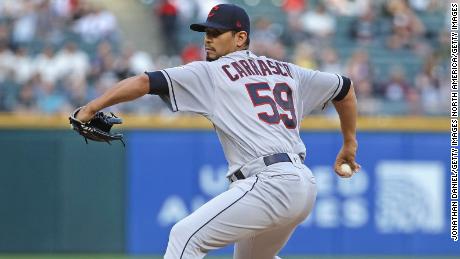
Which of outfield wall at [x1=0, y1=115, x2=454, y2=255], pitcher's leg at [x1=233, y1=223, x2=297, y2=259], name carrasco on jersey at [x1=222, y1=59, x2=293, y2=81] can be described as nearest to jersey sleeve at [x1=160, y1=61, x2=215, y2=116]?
name carrasco on jersey at [x1=222, y1=59, x2=293, y2=81]

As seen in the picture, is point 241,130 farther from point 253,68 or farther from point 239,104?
point 253,68

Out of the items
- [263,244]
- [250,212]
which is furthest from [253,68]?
[263,244]

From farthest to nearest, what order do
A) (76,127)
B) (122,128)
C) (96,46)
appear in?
(96,46) < (122,128) < (76,127)

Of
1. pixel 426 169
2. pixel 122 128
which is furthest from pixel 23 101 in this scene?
pixel 426 169

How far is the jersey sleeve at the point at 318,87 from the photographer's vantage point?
5812 mm

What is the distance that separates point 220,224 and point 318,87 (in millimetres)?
1182

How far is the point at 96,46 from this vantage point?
13.3 m

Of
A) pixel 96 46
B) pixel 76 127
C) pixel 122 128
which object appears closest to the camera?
pixel 76 127

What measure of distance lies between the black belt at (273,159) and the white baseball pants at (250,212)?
0.02m

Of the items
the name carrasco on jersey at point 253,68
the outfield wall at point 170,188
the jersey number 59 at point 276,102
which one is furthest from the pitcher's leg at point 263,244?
the outfield wall at point 170,188

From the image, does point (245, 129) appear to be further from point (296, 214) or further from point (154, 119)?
point (154, 119)

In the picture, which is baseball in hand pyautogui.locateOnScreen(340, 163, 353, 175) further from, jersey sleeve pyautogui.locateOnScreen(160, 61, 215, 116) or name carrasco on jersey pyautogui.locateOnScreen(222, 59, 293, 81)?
jersey sleeve pyautogui.locateOnScreen(160, 61, 215, 116)

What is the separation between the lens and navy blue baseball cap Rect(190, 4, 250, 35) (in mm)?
5520

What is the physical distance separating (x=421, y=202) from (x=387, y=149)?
730 millimetres
